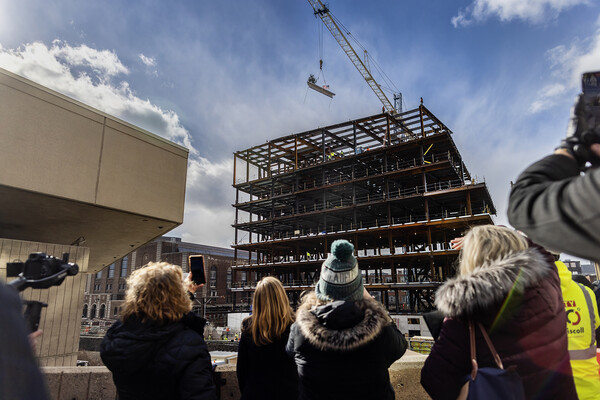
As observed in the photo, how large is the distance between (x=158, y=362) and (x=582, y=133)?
2536 millimetres

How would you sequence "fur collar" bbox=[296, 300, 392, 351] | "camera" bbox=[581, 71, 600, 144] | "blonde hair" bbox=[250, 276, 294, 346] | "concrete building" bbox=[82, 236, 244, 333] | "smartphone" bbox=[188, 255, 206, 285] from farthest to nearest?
1. "concrete building" bbox=[82, 236, 244, 333]
2. "smartphone" bbox=[188, 255, 206, 285]
3. "blonde hair" bbox=[250, 276, 294, 346]
4. "fur collar" bbox=[296, 300, 392, 351]
5. "camera" bbox=[581, 71, 600, 144]

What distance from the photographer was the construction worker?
213cm

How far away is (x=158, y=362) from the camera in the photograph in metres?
2.25

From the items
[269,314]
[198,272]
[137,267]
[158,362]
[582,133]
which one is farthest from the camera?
[137,267]

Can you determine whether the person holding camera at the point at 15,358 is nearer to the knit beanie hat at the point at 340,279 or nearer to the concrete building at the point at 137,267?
the knit beanie hat at the point at 340,279

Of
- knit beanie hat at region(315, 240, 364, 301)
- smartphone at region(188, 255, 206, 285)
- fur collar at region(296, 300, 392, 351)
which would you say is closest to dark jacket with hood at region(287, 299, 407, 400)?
fur collar at region(296, 300, 392, 351)

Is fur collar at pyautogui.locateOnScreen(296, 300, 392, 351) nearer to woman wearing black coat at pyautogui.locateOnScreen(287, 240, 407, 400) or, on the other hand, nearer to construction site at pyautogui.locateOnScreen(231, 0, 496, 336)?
woman wearing black coat at pyautogui.locateOnScreen(287, 240, 407, 400)

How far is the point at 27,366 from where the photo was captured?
87cm

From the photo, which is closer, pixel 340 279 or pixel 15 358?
pixel 15 358

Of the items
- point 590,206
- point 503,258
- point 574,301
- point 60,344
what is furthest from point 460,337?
point 60,344

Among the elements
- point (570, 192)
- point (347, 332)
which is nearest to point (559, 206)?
point (570, 192)

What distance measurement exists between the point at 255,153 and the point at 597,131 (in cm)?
4980

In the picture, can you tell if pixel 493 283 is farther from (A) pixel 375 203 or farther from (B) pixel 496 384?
(A) pixel 375 203

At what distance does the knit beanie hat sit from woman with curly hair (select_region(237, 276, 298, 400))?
52cm
